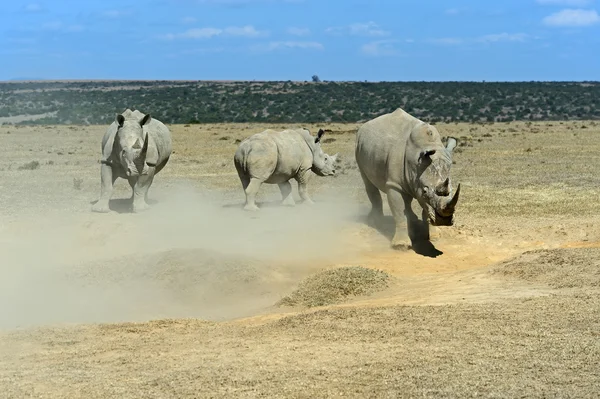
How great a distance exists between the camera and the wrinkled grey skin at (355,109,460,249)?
43.0 feet

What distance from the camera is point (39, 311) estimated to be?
10.9 meters

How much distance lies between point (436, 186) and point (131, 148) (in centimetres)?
636

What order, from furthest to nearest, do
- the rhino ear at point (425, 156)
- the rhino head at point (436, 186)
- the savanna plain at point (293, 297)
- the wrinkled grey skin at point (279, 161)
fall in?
the wrinkled grey skin at point (279, 161), the rhino ear at point (425, 156), the rhino head at point (436, 186), the savanna plain at point (293, 297)

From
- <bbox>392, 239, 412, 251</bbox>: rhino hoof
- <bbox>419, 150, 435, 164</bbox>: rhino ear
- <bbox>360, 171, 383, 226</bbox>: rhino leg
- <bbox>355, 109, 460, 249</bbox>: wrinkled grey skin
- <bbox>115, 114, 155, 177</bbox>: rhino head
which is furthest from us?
<bbox>115, 114, 155, 177</bbox>: rhino head

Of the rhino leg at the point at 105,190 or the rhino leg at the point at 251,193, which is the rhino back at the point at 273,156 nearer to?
the rhino leg at the point at 251,193

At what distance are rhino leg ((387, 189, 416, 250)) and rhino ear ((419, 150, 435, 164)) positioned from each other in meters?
0.97

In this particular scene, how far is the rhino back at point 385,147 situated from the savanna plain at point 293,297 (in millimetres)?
1078

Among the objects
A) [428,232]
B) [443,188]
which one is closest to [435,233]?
[428,232]

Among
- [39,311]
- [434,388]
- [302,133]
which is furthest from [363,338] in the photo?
[302,133]

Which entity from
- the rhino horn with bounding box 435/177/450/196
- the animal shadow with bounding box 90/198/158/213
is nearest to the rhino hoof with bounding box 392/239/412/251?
the rhino horn with bounding box 435/177/450/196

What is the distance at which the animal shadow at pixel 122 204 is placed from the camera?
17188mm

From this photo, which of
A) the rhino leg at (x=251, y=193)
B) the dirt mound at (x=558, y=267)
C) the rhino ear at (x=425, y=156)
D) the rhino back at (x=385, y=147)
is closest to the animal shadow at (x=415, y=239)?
the rhino back at (x=385, y=147)

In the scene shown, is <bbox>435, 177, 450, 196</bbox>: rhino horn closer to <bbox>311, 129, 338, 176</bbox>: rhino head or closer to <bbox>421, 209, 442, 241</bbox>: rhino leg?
<bbox>421, 209, 442, 241</bbox>: rhino leg

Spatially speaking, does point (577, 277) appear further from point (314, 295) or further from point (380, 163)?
point (380, 163)
